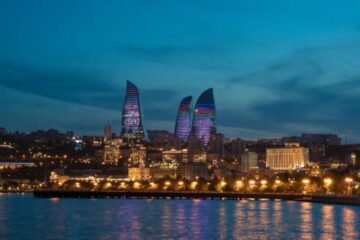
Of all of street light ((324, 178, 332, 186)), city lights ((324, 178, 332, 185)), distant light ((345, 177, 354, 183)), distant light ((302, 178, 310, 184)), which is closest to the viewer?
distant light ((345, 177, 354, 183))

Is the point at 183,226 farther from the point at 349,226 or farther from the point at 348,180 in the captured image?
the point at 348,180

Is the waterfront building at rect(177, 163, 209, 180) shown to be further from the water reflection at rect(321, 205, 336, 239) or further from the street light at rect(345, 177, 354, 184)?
the water reflection at rect(321, 205, 336, 239)

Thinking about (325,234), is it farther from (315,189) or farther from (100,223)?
(315,189)

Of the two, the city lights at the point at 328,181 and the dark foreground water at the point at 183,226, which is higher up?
the city lights at the point at 328,181

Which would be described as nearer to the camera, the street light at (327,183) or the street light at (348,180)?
the street light at (348,180)

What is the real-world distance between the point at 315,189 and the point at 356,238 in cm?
8134

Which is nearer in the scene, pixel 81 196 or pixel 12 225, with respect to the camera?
pixel 12 225

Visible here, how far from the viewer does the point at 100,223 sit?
2547 inches

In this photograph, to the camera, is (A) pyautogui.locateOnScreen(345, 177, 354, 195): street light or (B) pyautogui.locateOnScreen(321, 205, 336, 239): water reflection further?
(A) pyautogui.locateOnScreen(345, 177, 354, 195): street light

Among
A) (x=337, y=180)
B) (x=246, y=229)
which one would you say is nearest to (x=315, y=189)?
(x=337, y=180)

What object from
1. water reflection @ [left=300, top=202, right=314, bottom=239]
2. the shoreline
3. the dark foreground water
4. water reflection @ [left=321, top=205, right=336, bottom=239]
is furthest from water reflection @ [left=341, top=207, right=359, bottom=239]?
the shoreline

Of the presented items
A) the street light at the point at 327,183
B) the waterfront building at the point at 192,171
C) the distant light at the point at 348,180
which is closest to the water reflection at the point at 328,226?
the distant light at the point at 348,180

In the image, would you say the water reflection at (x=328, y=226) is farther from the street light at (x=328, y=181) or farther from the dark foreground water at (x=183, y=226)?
the street light at (x=328, y=181)

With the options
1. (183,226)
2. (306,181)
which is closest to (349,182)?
(306,181)
